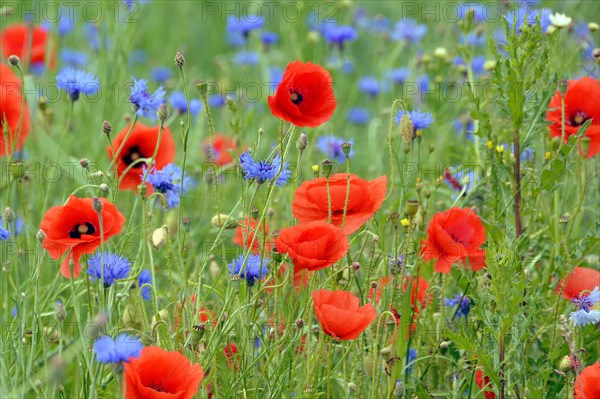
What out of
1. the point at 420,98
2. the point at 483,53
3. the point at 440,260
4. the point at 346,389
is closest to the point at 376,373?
the point at 346,389

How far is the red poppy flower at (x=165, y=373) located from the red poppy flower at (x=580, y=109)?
90 cm

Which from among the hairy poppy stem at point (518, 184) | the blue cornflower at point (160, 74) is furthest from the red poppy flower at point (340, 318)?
the blue cornflower at point (160, 74)

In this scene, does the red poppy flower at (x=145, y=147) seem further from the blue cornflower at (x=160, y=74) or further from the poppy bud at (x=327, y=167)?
the blue cornflower at (x=160, y=74)

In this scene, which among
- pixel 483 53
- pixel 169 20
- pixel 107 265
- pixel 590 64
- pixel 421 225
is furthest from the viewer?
pixel 169 20

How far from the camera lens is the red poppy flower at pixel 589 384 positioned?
1.25m

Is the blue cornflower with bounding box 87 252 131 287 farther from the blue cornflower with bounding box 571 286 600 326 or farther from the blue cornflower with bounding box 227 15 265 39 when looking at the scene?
the blue cornflower with bounding box 227 15 265 39

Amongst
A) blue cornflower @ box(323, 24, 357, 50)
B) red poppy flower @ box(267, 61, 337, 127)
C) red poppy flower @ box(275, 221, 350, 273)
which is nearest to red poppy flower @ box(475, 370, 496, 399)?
red poppy flower @ box(275, 221, 350, 273)

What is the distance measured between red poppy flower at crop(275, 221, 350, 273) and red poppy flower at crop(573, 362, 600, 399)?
1.13 ft

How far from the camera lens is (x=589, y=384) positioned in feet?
4.13

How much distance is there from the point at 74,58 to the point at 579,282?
2.07 meters

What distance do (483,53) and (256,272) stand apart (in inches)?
90.3

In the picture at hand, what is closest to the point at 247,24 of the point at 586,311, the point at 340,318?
the point at 586,311

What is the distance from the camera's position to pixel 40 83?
2.73 metres

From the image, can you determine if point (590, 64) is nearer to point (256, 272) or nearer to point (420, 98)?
point (420, 98)
